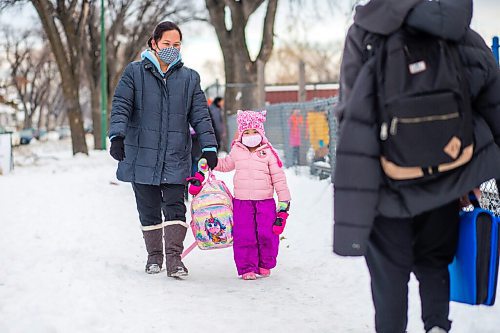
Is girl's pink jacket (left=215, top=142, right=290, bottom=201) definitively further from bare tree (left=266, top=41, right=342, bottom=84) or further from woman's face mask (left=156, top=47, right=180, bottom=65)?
bare tree (left=266, top=41, right=342, bottom=84)

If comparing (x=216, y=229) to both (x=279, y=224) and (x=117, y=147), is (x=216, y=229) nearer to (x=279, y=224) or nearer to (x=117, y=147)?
(x=279, y=224)

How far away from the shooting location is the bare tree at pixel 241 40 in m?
22.0

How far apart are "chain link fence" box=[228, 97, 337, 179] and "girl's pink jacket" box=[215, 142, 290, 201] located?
14.1ft

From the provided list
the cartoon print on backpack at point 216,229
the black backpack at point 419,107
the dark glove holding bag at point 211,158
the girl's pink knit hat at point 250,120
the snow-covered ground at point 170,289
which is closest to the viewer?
the black backpack at point 419,107

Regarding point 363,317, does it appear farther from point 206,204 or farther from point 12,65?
point 12,65

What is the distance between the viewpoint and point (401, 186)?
290 centimetres

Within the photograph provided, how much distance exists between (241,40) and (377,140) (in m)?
19.7

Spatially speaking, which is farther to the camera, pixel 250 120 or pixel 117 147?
pixel 250 120

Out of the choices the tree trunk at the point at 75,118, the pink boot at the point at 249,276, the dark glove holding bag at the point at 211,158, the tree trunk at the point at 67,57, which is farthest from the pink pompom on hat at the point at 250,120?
the tree trunk at the point at 75,118

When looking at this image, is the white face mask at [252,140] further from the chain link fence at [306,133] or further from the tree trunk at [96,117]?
the tree trunk at [96,117]

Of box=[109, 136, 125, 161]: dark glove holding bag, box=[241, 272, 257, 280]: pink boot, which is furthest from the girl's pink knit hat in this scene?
box=[241, 272, 257, 280]: pink boot

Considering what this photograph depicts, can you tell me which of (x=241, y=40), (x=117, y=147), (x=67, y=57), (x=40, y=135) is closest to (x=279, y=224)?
(x=117, y=147)

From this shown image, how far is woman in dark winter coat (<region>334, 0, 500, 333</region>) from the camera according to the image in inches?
113

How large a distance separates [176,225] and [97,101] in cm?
3099
